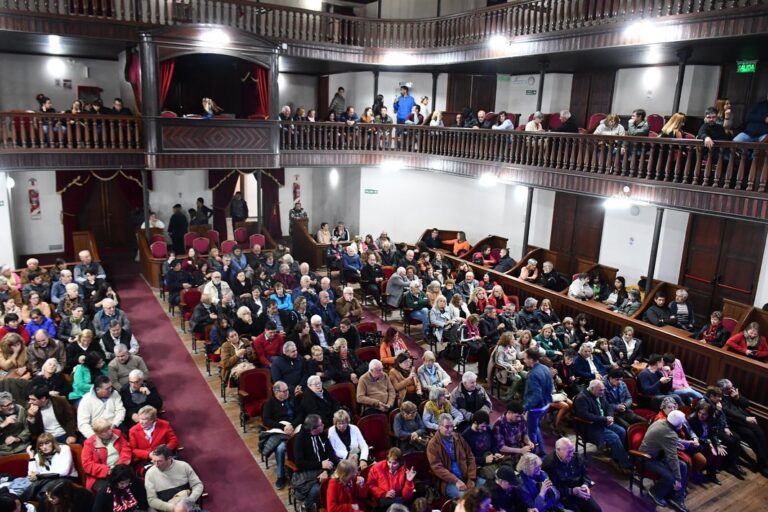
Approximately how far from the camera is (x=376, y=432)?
22.7 feet

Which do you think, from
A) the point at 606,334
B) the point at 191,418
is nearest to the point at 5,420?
the point at 191,418

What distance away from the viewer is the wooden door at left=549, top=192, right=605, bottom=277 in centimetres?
1433

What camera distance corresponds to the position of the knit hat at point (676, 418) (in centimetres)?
686

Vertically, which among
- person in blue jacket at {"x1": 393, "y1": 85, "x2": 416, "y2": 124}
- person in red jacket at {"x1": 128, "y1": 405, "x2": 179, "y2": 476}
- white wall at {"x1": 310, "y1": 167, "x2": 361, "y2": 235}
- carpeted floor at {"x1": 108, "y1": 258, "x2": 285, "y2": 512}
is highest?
person in blue jacket at {"x1": 393, "y1": 85, "x2": 416, "y2": 124}

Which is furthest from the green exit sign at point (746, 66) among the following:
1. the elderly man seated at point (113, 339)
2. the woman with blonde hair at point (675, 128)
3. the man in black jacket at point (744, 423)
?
the elderly man seated at point (113, 339)

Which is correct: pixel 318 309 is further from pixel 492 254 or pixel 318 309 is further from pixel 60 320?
pixel 492 254

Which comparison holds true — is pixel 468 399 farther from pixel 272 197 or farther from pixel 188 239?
pixel 272 197

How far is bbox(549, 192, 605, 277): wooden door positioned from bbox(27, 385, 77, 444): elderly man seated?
38.8 ft

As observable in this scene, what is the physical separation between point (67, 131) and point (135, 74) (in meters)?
1.95

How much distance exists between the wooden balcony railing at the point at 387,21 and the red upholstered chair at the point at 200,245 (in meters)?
5.08

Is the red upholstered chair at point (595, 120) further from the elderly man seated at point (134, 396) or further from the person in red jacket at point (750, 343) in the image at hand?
the elderly man seated at point (134, 396)

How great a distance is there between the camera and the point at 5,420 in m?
6.37

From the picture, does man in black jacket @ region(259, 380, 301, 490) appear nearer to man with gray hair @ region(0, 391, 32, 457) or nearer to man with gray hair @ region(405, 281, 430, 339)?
man with gray hair @ region(0, 391, 32, 457)

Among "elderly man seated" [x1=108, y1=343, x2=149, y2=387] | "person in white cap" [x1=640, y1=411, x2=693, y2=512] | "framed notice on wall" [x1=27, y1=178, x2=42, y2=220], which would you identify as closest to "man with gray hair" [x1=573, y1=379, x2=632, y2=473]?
"person in white cap" [x1=640, y1=411, x2=693, y2=512]
